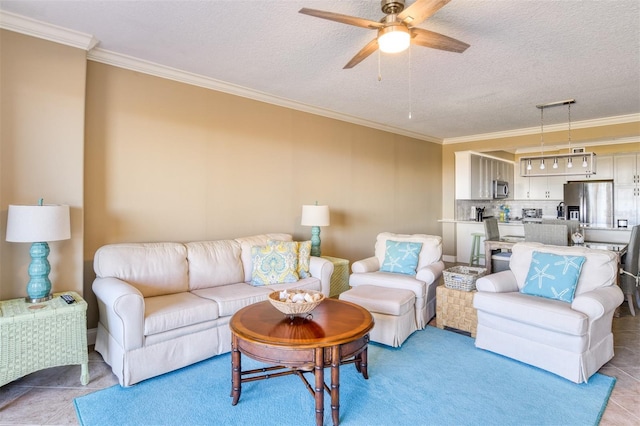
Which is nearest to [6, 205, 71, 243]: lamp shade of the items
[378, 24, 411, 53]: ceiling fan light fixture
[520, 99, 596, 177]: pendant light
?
[378, 24, 411, 53]: ceiling fan light fixture

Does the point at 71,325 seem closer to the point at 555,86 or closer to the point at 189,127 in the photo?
the point at 189,127

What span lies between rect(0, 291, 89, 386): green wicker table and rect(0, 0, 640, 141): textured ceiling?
6.75 ft

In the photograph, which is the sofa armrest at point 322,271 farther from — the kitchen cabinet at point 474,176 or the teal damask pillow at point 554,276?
the kitchen cabinet at point 474,176

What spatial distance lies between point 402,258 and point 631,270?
2.65m

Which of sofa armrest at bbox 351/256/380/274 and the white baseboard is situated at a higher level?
sofa armrest at bbox 351/256/380/274

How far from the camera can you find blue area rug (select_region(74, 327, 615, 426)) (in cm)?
209

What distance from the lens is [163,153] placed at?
3.47m

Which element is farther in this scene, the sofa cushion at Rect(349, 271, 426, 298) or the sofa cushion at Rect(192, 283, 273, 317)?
the sofa cushion at Rect(349, 271, 426, 298)

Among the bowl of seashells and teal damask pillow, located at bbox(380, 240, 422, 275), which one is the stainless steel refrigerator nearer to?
teal damask pillow, located at bbox(380, 240, 422, 275)

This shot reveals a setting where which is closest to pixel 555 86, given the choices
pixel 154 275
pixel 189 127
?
pixel 189 127

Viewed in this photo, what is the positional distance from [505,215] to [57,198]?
8075 mm

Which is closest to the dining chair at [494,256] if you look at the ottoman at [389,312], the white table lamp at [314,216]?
the ottoman at [389,312]

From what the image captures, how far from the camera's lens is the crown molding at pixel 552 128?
507cm

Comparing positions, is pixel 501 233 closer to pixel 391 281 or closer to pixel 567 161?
pixel 567 161
